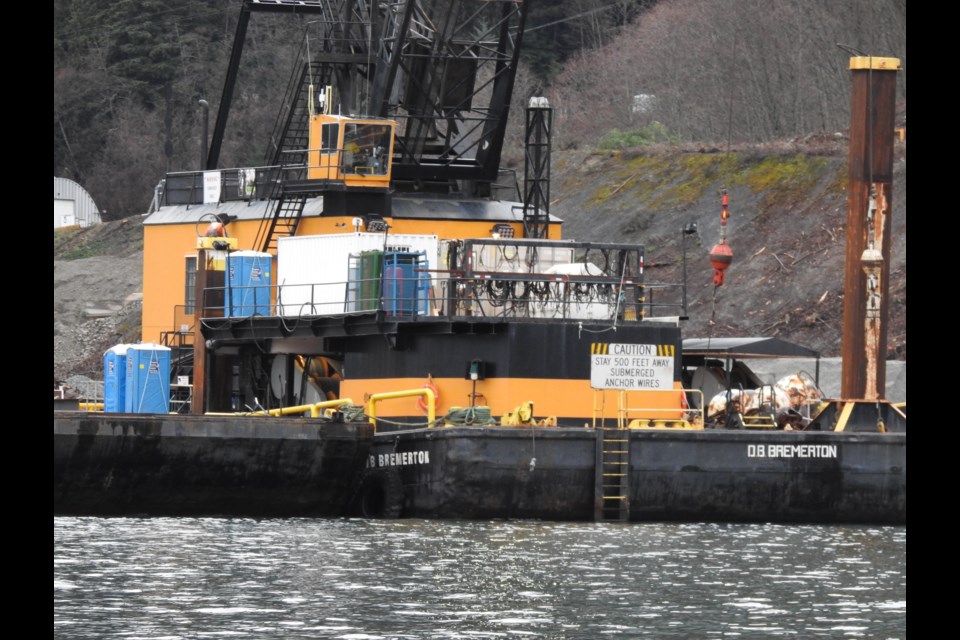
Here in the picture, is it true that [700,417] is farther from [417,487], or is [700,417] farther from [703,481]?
[417,487]

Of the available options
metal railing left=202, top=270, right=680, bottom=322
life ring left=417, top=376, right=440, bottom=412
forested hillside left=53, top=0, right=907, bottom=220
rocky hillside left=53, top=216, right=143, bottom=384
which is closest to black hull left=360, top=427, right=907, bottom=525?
life ring left=417, top=376, right=440, bottom=412

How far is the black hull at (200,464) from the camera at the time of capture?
87.7ft

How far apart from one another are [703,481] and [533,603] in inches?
392

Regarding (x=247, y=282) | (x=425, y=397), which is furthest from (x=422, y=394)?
(x=247, y=282)

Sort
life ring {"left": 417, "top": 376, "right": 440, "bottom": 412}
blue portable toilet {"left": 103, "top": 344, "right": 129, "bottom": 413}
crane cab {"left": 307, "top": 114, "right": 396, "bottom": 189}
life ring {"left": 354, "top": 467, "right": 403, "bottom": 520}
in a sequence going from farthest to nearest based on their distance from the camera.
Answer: crane cab {"left": 307, "top": 114, "right": 396, "bottom": 189}
blue portable toilet {"left": 103, "top": 344, "right": 129, "bottom": 413}
life ring {"left": 417, "top": 376, "right": 440, "bottom": 412}
life ring {"left": 354, "top": 467, "right": 403, "bottom": 520}

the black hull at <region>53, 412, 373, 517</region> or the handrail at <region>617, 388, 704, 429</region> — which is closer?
the black hull at <region>53, 412, 373, 517</region>

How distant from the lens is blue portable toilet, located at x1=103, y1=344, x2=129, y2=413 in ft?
108

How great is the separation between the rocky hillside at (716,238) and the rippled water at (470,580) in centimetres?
1825

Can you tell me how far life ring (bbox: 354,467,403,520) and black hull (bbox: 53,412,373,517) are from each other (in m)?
0.37

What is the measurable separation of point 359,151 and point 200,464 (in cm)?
825

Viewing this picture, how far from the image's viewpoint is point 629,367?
28.6 metres

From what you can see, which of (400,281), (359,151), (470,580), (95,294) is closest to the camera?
(470,580)

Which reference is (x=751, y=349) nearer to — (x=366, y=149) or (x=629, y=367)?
(x=629, y=367)

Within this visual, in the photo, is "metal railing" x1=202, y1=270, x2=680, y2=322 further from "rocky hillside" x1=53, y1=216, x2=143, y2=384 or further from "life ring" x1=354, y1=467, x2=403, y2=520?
"rocky hillside" x1=53, y1=216, x2=143, y2=384
